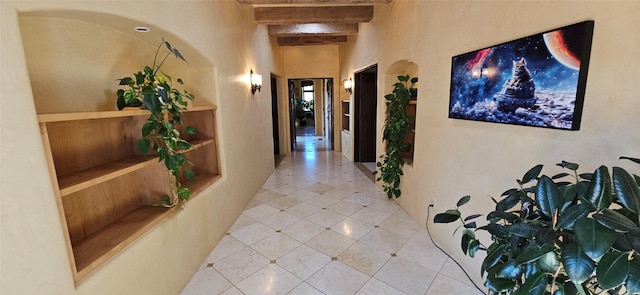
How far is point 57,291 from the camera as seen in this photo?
1.24 m

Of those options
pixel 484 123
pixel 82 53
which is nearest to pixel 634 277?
pixel 484 123

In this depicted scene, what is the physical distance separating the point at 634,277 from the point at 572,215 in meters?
0.20

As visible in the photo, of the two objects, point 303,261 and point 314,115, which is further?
point 314,115

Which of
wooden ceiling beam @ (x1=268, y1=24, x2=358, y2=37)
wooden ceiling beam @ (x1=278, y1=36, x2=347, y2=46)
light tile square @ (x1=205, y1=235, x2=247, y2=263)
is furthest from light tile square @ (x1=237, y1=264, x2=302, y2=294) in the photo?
wooden ceiling beam @ (x1=278, y1=36, x2=347, y2=46)

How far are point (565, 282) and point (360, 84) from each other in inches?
215

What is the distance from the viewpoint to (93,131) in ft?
5.98

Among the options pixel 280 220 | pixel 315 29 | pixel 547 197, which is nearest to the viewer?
pixel 547 197

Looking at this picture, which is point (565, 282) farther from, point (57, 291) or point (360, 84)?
point (360, 84)

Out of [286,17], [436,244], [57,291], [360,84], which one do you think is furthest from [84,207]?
[360,84]

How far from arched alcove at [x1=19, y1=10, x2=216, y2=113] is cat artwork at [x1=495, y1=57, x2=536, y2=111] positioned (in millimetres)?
2513

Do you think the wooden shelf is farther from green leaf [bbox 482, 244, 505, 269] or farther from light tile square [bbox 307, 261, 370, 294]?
green leaf [bbox 482, 244, 505, 269]

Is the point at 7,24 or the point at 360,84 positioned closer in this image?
the point at 7,24

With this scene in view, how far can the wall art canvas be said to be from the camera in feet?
4.67

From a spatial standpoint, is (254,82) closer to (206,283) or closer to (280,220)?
(280,220)
